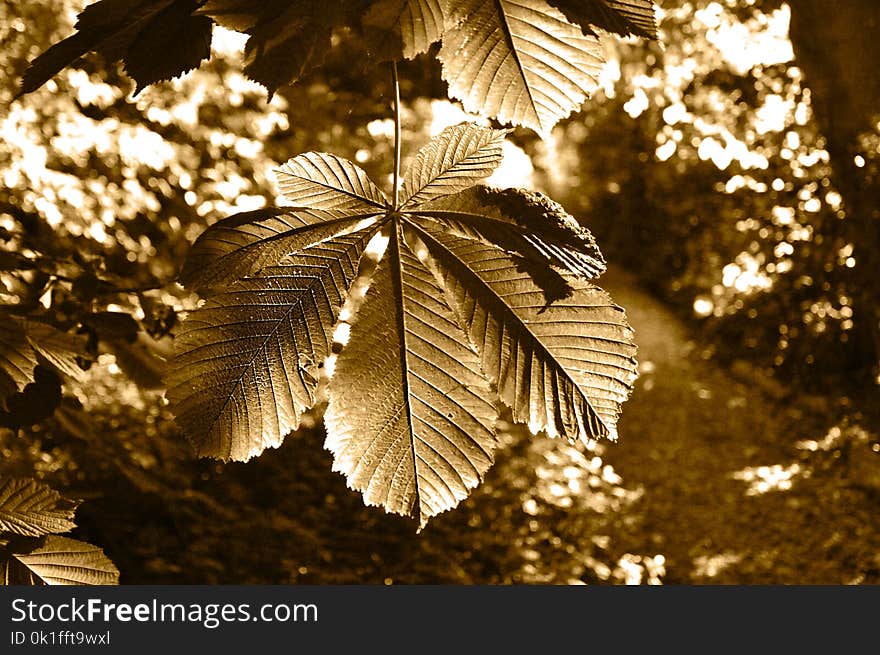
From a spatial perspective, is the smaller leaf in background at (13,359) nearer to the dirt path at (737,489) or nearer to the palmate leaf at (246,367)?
the palmate leaf at (246,367)

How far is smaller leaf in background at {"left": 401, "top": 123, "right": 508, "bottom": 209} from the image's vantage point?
741mm

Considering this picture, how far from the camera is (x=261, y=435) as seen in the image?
0.64 m

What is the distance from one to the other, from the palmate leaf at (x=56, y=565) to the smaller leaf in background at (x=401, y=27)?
0.82m

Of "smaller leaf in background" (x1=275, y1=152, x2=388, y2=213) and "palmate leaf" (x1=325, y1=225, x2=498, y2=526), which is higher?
"smaller leaf in background" (x1=275, y1=152, x2=388, y2=213)

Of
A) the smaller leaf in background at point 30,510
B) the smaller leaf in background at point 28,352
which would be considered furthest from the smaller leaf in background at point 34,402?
the smaller leaf in background at point 30,510

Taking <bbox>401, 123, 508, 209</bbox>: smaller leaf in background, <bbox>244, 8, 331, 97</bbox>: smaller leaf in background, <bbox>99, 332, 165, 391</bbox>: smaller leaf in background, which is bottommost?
<bbox>401, 123, 508, 209</bbox>: smaller leaf in background

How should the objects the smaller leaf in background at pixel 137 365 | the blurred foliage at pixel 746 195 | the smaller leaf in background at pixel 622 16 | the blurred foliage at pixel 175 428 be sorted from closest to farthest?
the smaller leaf in background at pixel 622 16, the smaller leaf in background at pixel 137 365, the blurred foliage at pixel 175 428, the blurred foliage at pixel 746 195

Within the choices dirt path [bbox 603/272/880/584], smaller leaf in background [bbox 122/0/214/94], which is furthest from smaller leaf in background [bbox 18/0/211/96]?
dirt path [bbox 603/272/880/584]

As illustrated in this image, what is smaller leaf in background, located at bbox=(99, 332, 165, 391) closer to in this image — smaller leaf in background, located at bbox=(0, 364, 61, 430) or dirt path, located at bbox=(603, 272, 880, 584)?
smaller leaf in background, located at bbox=(0, 364, 61, 430)

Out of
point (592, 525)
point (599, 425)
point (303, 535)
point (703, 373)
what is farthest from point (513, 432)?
point (599, 425)

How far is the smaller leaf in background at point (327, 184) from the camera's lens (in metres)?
0.73

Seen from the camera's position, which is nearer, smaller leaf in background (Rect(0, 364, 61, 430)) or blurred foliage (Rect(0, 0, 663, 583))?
smaller leaf in background (Rect(0, 364, 61, 430))

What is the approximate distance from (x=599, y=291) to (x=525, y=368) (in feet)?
0.32

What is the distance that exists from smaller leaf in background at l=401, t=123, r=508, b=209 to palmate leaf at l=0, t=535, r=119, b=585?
0.71m
